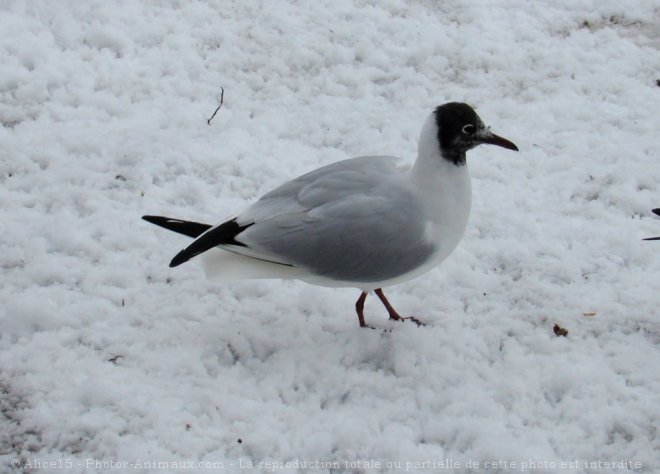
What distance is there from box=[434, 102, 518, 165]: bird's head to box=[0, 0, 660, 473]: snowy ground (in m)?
0.76

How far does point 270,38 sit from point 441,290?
7.36ft

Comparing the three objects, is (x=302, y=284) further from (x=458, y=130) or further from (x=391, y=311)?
(x=458, y=130)

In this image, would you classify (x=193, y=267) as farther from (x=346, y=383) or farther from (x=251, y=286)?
(x=346, y=383)

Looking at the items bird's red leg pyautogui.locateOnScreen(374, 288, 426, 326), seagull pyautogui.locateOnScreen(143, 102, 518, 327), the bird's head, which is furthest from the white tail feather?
the bird's head

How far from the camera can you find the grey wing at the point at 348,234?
2.79m

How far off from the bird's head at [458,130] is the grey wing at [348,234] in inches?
9.5

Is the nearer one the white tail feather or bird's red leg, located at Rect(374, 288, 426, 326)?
the white tail feather

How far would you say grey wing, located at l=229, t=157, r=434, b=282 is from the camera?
2.79 metres

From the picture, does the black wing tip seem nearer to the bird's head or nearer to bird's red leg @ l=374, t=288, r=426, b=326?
bird's red leg @ l=374, t=288, r=426, b=326

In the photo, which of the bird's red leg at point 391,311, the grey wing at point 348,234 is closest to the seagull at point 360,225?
the grey wing at point 348,234

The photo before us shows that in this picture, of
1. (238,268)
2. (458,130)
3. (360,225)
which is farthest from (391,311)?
(458,130)

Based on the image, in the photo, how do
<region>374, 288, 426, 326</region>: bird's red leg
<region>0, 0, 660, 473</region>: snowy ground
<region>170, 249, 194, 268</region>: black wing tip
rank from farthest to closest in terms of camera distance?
<region>374, 288, 426, 326</region>: bird's red leg → <region>170, 249, 194, 268</region>: black wing tip → <region>0, 0, 660, 473</region>: snowy ground

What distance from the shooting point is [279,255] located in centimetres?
281

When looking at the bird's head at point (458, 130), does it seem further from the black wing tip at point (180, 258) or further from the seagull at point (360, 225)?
the black wing tip at point (180, 258)
